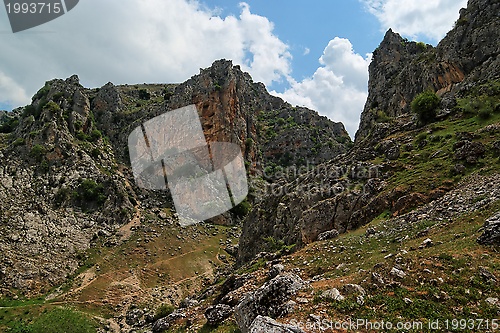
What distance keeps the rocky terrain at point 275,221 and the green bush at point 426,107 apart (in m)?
0.19

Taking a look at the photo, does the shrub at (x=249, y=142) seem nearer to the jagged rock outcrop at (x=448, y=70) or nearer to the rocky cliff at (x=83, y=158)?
the rocky cliff at (x=83, y=158)

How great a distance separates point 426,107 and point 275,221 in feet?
83.7

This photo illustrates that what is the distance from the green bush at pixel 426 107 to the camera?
4303 centimetres

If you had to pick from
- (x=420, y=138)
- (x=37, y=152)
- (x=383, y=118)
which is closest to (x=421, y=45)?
(x=383, y=118)

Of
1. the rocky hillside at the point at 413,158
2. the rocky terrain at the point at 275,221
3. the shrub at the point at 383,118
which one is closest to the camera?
the rocky terrain at the point at 275,221

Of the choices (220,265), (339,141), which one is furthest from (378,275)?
(339,141)

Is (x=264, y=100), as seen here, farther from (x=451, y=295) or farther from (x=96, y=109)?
(x=451, y=295)

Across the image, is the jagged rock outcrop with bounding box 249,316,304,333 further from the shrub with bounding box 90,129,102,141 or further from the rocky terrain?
the shrub with bounding box 90,129,102,141

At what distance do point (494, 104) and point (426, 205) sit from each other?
2247cm

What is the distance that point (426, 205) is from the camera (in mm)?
23438

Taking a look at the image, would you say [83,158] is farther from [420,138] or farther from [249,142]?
[420,138]

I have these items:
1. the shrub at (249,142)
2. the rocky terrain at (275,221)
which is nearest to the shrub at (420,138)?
the rocky terrain at (275,221)

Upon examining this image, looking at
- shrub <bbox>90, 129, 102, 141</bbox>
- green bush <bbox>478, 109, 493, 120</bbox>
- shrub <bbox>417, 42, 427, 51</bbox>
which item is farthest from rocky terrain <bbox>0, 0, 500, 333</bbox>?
shrub <bbox>417, 42, 427, 51</bbox>

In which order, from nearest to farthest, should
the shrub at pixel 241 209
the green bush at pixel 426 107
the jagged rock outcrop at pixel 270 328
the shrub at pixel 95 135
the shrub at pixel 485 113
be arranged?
1. the jagged rock outcrop at pixel 270 328
2. the shrub at pixel 485 113
3. the green bush at pixel 426 107
4. the shrub at pixel 241 209
5. the shrub at pixel 95 135
